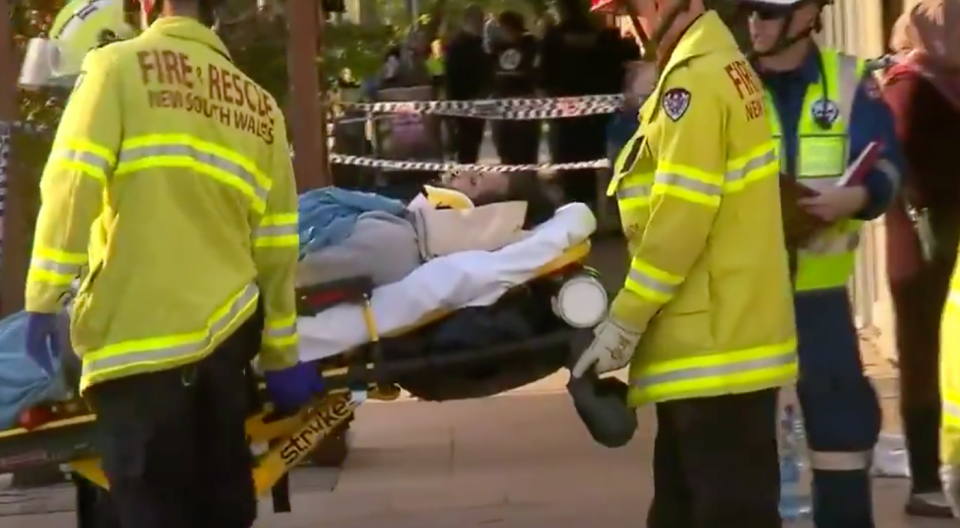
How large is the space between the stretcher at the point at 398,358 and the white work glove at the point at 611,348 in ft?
1.98

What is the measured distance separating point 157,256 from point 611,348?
1.04 metres

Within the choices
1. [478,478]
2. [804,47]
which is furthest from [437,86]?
[804,47]

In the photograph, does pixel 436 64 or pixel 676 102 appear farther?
pixel 436 64

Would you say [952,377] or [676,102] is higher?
[676,102]

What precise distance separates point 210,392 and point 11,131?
291 centimetres

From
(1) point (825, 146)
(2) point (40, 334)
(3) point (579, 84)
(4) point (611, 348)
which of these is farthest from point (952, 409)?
(3) point (579, 84)

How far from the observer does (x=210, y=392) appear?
3955mm

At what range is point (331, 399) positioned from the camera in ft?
15.1

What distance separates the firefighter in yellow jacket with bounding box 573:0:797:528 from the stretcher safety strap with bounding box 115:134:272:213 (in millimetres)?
884

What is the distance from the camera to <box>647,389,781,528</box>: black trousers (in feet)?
→ 12.6

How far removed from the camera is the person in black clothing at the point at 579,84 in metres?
12.6

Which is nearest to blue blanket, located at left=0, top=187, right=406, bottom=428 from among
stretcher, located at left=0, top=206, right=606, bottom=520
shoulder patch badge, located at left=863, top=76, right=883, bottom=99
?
stretcher, located at left=0, top=206, right=606, bottom=520

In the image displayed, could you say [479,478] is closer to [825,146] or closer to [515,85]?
[825,146]

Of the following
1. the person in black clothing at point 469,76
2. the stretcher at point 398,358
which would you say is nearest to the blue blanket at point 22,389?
the stretcher at point 398,358
